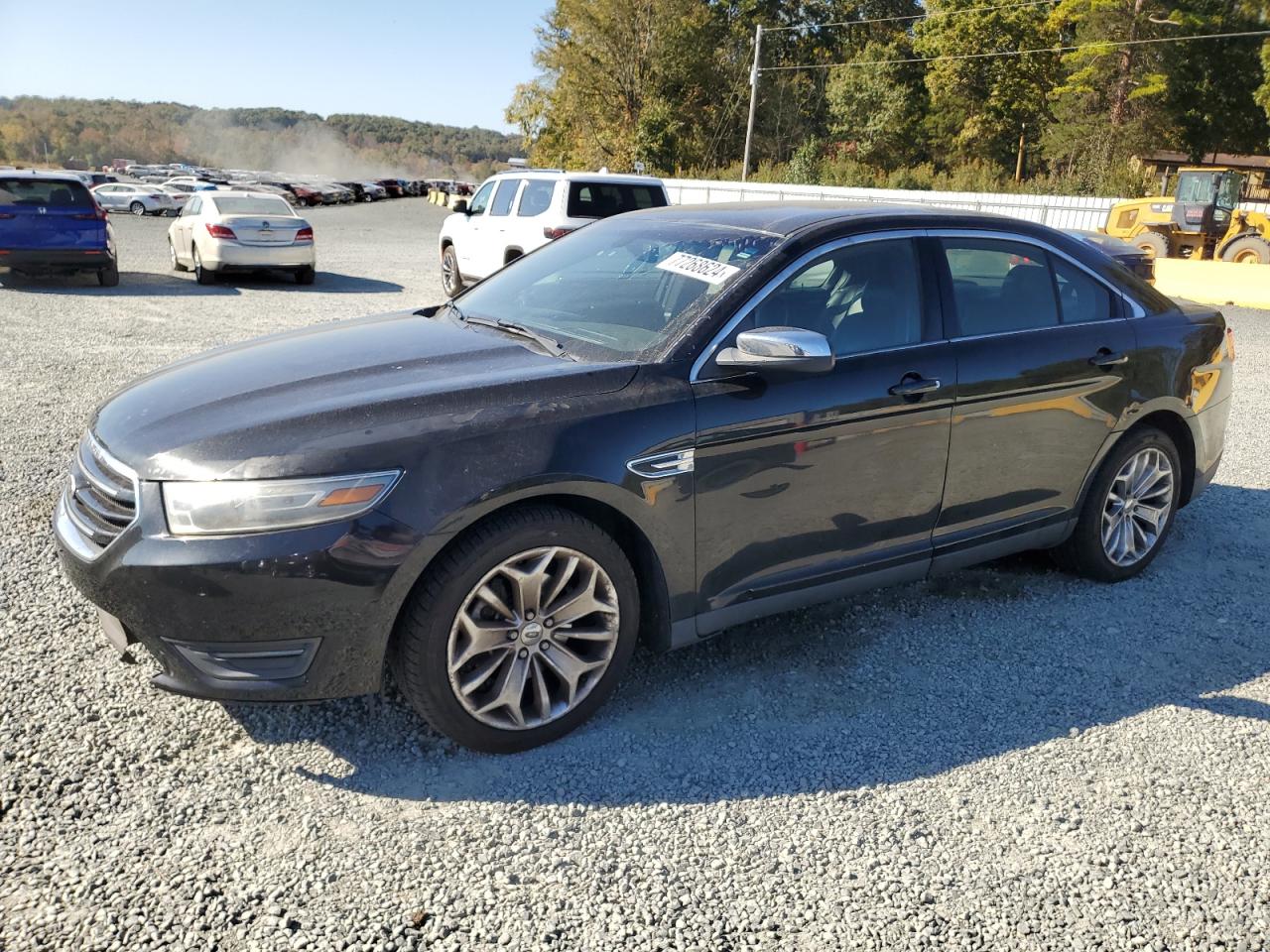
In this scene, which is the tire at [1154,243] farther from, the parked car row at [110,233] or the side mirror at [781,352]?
the side mirror at [781,352]

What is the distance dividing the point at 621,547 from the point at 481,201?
1240 centimetres

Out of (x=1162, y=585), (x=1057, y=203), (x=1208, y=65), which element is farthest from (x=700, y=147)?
(x=1162, y=585)

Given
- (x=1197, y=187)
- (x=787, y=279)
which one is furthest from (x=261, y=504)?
(x=1197, y=187)

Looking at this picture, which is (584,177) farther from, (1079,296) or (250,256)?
(1079,296)

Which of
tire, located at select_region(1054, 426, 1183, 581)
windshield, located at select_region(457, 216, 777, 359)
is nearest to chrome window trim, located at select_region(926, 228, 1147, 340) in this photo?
tire, located at select_region(1054, 426, 1183, 581)

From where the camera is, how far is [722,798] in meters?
2.95

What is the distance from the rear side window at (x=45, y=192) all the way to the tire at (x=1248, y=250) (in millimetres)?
20123

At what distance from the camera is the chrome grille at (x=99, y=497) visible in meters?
2.86

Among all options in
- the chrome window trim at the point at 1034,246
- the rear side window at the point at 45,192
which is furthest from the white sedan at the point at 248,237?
the chrome window trim at the point at 1034,246

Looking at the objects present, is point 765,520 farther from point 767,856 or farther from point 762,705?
point 767,856

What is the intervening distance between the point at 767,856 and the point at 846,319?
1.93 meters

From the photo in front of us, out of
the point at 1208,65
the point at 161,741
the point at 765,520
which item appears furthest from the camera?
the point at 1208,65

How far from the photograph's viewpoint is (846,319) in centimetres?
368

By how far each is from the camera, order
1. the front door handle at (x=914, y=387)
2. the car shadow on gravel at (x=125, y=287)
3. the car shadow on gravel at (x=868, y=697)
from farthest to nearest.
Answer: the car shadow on gravel at (x=125, y=287)
the front door handle at (x=914, y=387)
the car shadow on gravel at (x=868, y=697)
